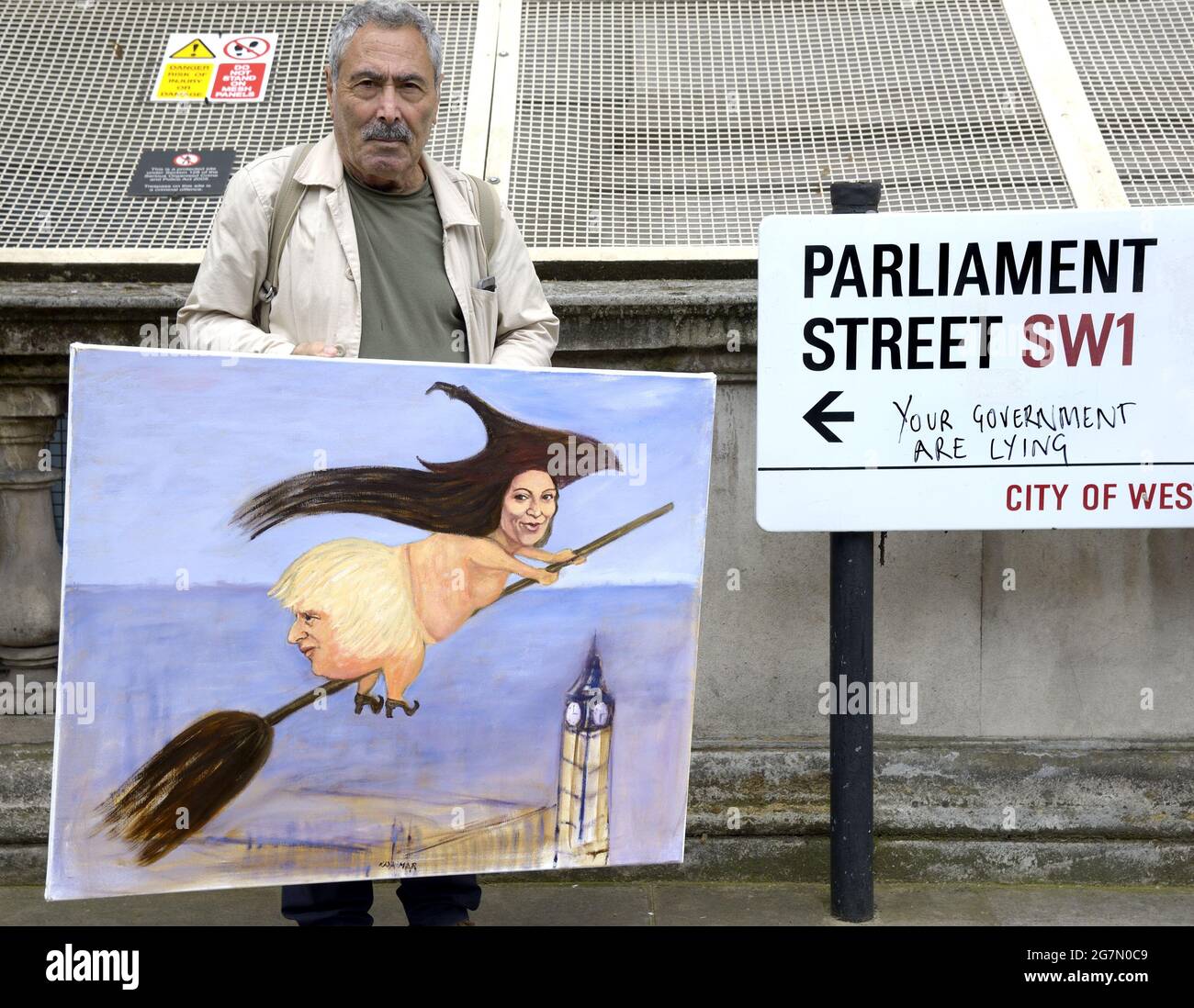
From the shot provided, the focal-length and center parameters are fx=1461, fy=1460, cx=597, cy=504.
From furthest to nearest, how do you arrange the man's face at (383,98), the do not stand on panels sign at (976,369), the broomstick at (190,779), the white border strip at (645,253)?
the white border strip at (645,253) < the do not stand on panels sign at (976,369) < the man's face at (383,98) < the broomstick at (190,779)

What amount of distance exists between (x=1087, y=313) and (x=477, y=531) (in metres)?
1.63

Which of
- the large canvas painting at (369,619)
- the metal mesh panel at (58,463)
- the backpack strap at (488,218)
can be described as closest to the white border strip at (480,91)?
the backpack strap at (488,218)

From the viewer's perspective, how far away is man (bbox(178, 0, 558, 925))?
10.0ft

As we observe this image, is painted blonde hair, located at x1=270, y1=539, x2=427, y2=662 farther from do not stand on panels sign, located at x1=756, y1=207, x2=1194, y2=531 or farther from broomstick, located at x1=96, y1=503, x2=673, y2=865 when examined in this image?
do not stand on panels sign, located at x1=756, y1=207, x2=1194, y2=531

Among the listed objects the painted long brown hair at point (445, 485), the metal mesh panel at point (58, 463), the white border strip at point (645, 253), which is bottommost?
the painted long brown hair at point (445, 485)

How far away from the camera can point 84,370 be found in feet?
9.12

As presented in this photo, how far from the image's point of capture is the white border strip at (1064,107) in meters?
4.38

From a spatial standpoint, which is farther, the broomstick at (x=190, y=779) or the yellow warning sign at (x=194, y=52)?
the yellow warning sign at (x=194, y=52)

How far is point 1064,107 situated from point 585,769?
2.78 m

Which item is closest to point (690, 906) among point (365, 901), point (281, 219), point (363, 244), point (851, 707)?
point (851, 707)

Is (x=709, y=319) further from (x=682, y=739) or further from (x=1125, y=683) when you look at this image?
(x=1125, y=683)

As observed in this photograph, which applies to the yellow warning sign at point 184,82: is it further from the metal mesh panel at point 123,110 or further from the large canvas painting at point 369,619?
the large canvas painting at point 369,619
